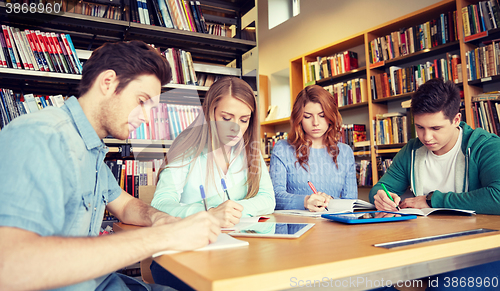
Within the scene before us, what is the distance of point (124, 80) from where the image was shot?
2.58 ft

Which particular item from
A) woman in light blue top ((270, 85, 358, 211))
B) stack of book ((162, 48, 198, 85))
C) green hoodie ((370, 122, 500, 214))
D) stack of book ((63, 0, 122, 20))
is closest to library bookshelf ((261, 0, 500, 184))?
green hoodie ((370, 122, 500, 214))

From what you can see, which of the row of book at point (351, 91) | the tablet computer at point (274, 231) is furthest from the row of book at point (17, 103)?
the row of book at point (351, 91)

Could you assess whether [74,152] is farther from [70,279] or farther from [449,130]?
[449,130]

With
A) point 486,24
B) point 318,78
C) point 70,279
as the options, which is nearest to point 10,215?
point 70,279

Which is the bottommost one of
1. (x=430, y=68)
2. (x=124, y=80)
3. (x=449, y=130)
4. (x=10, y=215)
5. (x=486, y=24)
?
(x=10, y=215)

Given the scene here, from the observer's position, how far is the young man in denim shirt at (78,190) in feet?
1.60

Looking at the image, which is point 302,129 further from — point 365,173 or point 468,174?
point 365,173

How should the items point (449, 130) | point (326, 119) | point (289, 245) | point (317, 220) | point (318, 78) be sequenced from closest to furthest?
point (289, 245), point (317, 220), point (449, 130), point (326, 119), point (318, 78)

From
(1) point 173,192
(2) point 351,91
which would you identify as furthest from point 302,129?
(2) point 351,91

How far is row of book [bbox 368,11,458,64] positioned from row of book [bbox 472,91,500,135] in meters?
0.58

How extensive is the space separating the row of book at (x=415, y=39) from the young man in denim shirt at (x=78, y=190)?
2882mm

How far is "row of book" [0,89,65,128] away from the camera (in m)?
2.12

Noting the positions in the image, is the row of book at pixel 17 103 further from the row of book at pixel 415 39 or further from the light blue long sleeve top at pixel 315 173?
the row of book at pixel 415 39

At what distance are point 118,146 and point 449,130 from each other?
6.94ft
